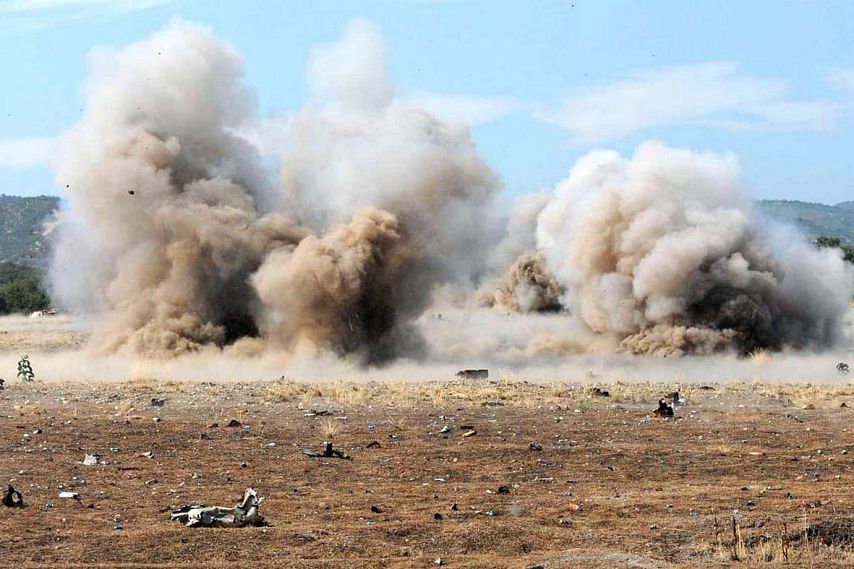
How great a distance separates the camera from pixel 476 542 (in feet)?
36.3

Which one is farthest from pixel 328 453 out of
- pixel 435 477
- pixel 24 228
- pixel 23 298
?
pixel 24 228

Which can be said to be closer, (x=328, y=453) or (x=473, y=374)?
(x=328, y=453)

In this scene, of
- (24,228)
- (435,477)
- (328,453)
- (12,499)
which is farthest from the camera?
(24,228)

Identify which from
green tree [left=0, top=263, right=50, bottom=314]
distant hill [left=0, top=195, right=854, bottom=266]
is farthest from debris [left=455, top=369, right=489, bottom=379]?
distant hill [left=0, top=195, right=854, bottom=266]

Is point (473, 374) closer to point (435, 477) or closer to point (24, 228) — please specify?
point (435, 477)

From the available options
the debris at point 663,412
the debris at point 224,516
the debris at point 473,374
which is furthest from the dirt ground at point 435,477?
the debris at point 473,374

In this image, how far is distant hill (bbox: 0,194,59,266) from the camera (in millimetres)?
128875

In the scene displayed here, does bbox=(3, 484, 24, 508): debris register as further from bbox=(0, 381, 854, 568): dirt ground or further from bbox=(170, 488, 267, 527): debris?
bbox=(170, 488, 267, 527): debris

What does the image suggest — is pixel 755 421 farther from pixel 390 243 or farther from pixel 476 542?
pixel 390 243

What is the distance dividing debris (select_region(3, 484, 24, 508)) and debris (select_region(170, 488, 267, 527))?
174 cm

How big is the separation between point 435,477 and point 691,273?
787 inches

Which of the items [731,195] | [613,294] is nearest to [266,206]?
[613,294]

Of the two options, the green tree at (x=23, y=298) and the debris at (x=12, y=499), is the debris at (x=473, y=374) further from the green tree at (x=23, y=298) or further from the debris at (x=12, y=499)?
the green tree at (x=23, y=298)

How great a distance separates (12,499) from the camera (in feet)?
41.2
